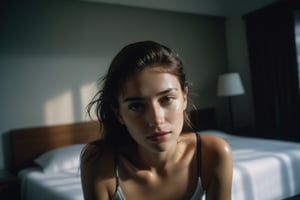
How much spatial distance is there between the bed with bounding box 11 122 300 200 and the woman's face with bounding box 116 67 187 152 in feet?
3.17

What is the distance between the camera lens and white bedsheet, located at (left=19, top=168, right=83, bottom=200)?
1635mm

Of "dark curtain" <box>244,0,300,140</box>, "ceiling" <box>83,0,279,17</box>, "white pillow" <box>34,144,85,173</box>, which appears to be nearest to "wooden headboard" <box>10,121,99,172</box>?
"white pillow" <box>34,144,85,173</box>

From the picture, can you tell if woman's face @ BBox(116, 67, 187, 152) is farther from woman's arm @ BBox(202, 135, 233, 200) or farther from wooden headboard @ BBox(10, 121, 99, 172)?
wooden headboard @ BBox(10, 121, 99, 172)

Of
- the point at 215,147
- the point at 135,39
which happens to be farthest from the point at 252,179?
the point at 135,39

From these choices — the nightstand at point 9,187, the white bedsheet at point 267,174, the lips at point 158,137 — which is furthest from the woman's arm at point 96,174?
the nightstand at point 9,187

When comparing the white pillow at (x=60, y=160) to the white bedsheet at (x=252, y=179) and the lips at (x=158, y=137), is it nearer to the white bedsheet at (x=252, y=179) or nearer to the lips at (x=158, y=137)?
the white bedsheet at (x=252, y=179)

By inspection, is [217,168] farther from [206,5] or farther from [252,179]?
[206,5]

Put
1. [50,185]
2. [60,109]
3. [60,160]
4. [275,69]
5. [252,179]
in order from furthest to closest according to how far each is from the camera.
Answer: [275,69], [60,109], [60,160], [50,185], [252,179]

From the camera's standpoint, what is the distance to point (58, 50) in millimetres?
2867

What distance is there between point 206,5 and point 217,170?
10.7ft

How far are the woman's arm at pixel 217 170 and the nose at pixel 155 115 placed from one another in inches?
11.7

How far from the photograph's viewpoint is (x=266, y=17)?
3.39 metres

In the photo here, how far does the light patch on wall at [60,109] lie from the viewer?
280cm

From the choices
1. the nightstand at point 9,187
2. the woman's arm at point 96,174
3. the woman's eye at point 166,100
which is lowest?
the nightstand at point 9,187
